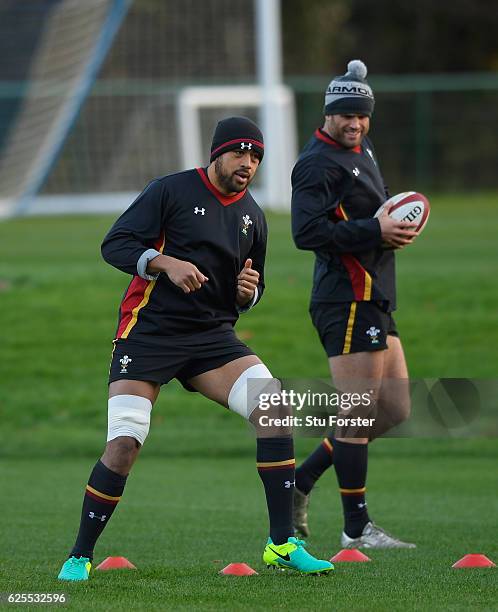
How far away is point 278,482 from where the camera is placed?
20.9 feet

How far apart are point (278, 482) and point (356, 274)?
5.79ft

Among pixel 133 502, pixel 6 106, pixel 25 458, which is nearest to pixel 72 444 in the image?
pixel 25 458

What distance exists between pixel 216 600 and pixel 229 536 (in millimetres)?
2524

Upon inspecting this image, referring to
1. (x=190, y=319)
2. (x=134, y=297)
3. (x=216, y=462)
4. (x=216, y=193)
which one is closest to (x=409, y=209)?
(x=216, y=193)

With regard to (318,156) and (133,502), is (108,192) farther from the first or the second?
(318,156)

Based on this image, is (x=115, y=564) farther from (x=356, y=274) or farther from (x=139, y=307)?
(x=356, y=274)

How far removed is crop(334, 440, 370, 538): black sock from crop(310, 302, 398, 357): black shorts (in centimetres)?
56

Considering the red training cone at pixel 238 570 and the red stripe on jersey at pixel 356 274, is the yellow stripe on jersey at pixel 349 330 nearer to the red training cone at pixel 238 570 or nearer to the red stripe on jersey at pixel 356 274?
the red stripe on jersey at pixel 356 274

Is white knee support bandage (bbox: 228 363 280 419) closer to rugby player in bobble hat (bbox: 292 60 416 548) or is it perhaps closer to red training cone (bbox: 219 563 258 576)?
red training cone (bbox: 219 563 258 576)

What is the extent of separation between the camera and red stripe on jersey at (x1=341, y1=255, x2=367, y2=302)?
305 inches

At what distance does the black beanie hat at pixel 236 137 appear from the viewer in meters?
6.46

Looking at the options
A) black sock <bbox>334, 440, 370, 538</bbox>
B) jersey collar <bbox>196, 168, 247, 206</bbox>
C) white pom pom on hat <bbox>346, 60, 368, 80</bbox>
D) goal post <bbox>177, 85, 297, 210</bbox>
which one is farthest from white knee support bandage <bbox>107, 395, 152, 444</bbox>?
goal post <bbox>177, 85, 297, 210</bbox>

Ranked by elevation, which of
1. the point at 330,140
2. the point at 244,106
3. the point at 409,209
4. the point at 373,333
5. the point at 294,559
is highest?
the point at 330,140

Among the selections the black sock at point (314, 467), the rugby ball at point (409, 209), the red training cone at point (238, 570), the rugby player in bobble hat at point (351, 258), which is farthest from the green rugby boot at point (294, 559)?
the rugby ball at point (409, 209)
